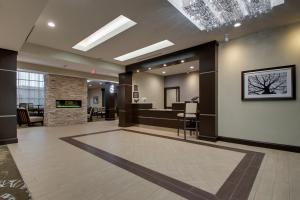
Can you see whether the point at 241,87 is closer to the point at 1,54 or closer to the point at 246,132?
the point at 246,132

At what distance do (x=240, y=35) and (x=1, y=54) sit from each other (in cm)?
710

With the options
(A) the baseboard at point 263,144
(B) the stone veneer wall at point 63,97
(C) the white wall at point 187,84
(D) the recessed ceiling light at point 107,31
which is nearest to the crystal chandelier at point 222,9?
(D) the recessed ceiling light at point 107,31

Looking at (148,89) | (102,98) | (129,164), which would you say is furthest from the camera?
(102,98)

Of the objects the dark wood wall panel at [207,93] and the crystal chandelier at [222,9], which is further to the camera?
the dark wood wall panel at [207,93]

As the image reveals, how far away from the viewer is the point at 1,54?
459 centimetres

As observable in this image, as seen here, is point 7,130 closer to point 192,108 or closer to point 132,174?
point 132,174

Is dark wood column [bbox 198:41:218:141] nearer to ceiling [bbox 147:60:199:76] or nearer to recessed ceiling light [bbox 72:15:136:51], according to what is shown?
ceiling [bbox 147:60:199:76]

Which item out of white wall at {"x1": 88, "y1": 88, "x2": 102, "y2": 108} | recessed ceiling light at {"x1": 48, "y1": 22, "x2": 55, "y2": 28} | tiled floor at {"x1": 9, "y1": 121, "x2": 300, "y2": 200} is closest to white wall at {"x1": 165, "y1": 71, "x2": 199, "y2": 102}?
tiled floor at {"x1": 9, "y1": 121, "x2": 300, "y2": 200}

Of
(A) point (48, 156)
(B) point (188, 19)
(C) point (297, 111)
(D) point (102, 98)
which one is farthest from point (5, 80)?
(D) point (102, 98)

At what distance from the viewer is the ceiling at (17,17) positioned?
2531 mm

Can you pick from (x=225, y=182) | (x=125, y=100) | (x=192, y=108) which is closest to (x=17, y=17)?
(x=225, y=182)

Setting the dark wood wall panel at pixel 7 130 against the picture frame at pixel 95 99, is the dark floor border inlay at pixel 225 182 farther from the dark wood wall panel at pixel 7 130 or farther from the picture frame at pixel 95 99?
the picture frame at pixel 95 99

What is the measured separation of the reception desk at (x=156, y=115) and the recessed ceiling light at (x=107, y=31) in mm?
3673

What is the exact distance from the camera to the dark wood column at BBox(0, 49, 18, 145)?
4633 mm
